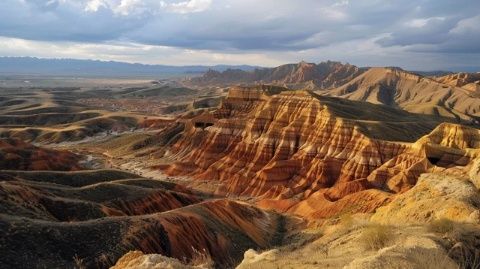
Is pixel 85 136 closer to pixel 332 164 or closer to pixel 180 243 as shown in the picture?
pixel 332 164

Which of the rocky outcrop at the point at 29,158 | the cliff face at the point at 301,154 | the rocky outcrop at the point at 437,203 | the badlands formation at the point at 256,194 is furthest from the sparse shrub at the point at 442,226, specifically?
the rocky outcrop at the point at 29,158

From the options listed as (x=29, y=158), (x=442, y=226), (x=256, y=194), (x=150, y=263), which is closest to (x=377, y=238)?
(x=442, y=226)

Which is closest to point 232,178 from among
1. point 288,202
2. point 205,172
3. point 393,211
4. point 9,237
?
point 205,172

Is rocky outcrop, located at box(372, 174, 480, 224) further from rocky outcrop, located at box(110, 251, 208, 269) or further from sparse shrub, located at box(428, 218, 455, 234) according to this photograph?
rocky outcrop, located at box(110, 251, 208, 269)

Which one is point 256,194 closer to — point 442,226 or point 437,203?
point 437,203

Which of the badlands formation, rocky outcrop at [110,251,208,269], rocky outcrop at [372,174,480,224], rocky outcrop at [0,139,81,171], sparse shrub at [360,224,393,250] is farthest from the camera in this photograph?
rocky outcrop at [0,139,81,171]

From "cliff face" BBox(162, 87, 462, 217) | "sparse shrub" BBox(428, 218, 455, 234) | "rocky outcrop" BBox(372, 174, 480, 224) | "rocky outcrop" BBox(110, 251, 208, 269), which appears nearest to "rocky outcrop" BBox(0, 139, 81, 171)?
"cliff face" BBox(162, 87, 462, 217)

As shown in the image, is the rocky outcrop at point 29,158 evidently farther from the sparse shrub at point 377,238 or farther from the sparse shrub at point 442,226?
the sparse shrub at point 442,226
